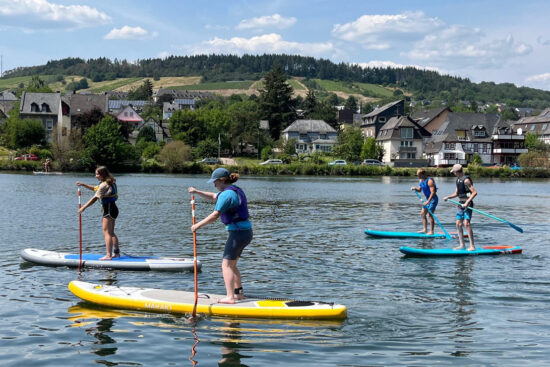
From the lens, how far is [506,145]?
119000 mm

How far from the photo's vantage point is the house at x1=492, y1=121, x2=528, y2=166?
11794 cm

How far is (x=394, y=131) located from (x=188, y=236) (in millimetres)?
102735

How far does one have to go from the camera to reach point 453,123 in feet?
397

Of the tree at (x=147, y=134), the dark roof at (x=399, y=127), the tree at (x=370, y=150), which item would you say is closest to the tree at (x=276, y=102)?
the dark roof at (x=399, y=127)

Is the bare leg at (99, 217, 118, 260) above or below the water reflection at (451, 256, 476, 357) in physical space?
above

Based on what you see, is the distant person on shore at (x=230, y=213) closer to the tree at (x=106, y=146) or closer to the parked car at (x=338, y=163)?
the tree at (x=106, y=146)

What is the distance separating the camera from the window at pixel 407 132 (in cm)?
12106

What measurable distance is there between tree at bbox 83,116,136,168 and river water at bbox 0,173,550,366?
65.1m

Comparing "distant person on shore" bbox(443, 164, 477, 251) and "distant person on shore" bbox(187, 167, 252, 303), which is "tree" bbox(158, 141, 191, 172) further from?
"distant person on shore" bbox(187, 167, 252, 303)

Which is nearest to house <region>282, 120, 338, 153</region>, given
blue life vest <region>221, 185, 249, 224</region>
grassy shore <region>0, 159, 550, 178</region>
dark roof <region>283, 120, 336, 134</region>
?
dark roof <region>283, 120, 336, 134</region>

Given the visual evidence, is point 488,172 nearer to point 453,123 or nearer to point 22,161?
point 453,123

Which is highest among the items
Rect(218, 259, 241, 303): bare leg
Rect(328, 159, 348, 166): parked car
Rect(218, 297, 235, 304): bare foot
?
Rect(328, 159, 348, 166): parked car

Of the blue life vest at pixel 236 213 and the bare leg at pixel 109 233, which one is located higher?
the blue life vest at pixel 236 213

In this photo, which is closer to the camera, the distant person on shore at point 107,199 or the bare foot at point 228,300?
the bare foot at point 228,300
